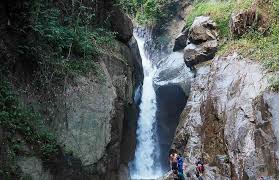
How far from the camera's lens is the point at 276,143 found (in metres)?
12.4

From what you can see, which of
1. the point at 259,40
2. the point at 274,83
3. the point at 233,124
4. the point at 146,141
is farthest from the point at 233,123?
the point at 146,141

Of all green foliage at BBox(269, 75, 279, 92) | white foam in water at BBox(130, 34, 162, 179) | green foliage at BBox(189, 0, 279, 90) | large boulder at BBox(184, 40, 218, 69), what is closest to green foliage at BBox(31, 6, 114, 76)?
white foam in water at BBox(130, 34, 162, 179)

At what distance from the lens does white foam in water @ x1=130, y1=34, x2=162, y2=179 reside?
20234 millimetres

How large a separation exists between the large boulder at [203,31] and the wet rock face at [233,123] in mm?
3953

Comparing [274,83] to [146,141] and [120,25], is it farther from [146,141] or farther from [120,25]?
[146,141]

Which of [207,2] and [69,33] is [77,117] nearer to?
[69,33]

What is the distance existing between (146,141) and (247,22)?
8.09 metres

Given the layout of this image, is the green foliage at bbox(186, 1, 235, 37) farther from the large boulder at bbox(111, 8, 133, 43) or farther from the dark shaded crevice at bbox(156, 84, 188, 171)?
the large boulder at bbox(111, 8, 133, 43)

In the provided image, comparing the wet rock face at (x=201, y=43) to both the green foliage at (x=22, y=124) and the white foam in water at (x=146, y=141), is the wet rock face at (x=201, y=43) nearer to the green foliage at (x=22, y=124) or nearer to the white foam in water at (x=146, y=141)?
the white foam in water at (x=146, y=141)

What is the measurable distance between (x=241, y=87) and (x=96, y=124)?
585 cm

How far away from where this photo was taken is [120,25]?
65.6ft

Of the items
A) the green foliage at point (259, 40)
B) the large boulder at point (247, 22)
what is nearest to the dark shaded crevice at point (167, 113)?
the green foliage at point (259, 40)

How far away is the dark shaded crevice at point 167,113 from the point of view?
2155cm

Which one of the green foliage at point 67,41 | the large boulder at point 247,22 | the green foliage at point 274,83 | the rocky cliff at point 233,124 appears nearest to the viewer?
the rocky cliff at point 233,124
